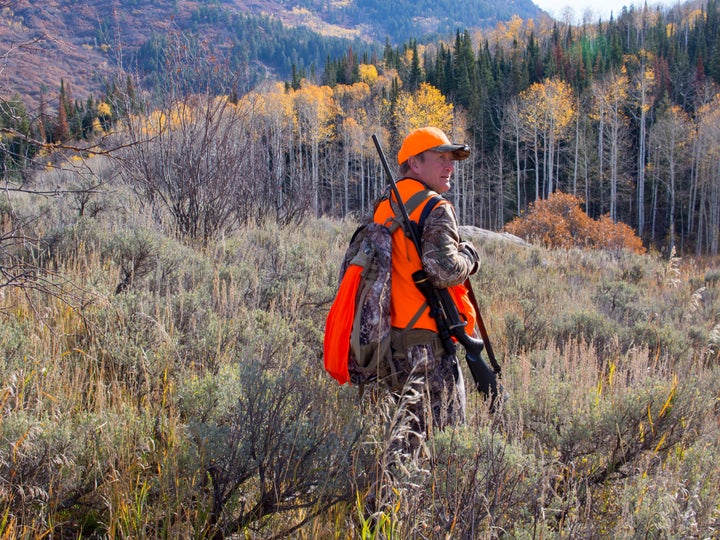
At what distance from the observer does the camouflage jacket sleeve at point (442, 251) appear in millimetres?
2594

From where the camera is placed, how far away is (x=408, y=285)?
274 cm

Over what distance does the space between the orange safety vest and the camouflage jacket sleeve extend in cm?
8

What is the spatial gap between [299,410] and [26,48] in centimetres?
207

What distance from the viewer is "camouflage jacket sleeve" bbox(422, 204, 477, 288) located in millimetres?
2594

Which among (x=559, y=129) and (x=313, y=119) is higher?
(x=313, y=119)

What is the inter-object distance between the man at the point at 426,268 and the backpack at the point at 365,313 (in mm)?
53

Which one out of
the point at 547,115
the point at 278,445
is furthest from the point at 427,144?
the point at 547,115

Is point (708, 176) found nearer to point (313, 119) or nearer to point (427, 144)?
point (313, 119)

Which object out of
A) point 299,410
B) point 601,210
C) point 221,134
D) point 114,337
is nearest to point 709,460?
point 299,410

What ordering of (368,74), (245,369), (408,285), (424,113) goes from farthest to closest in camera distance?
1. (368,74)
2. (424,113)
3. (408,285)
4. (245,369)

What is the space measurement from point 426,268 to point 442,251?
0.38 ft

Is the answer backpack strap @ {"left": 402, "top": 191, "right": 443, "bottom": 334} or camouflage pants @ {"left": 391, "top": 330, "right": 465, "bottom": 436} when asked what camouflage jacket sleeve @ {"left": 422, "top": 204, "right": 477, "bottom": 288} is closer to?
backpack strap @ {"left": 402, "top": 191, "right": 443, "bottom": 334}

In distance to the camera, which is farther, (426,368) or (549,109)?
(549,109)

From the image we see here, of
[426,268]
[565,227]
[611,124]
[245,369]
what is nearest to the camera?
[245,369]
